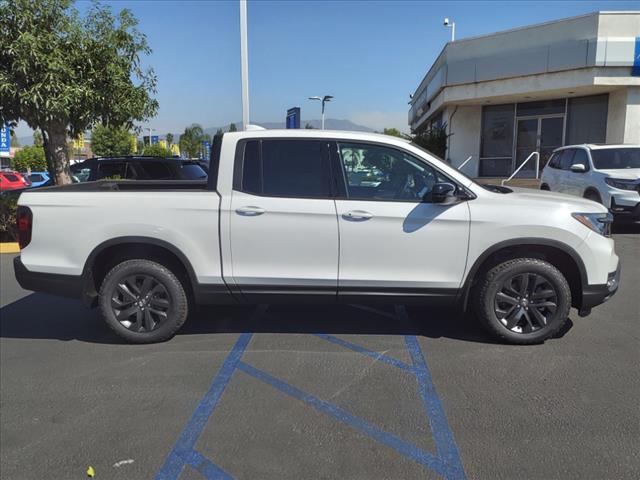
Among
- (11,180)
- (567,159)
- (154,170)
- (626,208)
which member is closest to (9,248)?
(154,170)

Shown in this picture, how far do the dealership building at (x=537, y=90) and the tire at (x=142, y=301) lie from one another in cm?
1692

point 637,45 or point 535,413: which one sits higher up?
point 637,45

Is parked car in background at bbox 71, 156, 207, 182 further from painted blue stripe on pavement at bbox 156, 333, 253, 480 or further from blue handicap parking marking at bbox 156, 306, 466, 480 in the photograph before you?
blue handicap parking marking at bbox 156, 306, 466, 480

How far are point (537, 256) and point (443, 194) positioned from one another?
106 cm

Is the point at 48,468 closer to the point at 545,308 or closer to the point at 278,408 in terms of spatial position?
the point at 278,408

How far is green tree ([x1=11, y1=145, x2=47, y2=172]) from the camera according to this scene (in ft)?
164

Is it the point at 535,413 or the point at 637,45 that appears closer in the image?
the point at 535,413

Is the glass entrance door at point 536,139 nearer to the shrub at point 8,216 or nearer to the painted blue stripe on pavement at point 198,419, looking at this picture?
the shrub at point 8,216

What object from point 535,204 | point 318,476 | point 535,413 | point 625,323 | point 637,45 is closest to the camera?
point 318,476

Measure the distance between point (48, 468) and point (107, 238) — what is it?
210 cm

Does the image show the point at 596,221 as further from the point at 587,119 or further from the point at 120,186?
the point at 587,119

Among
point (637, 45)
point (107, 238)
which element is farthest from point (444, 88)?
point (107, 238)

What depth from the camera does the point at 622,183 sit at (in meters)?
10.2

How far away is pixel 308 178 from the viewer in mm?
4477
